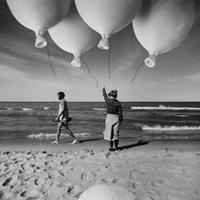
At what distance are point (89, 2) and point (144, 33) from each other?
0.41 m

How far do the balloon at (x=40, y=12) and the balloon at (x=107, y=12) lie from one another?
105 millimetres

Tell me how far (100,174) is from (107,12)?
171 centimetres

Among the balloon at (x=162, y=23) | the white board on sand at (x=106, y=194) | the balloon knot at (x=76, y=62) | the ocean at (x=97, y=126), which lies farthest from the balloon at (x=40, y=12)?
the ocean at (x=97, y=126)

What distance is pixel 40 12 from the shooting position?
4.03 ft

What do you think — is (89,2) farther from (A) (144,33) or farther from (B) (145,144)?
(B) (145,144)

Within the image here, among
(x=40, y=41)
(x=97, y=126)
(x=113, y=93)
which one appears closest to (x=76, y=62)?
(x=40, y=41)

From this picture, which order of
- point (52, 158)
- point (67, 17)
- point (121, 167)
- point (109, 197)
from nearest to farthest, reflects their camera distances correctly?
point (109, 197) < point (67, 17) < point (121, 167) < point (52, 158)

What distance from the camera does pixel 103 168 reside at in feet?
8.59

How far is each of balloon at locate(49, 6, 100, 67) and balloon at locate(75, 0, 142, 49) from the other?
16 cm

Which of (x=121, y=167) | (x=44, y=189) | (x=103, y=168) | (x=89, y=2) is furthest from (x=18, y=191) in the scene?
(x=89, y=2)

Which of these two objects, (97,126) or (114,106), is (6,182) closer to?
(114,106)

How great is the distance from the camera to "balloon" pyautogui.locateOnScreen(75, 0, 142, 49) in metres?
1.19

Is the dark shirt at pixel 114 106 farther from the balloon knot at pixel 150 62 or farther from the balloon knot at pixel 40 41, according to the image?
the balloon knot at pixel 40 41

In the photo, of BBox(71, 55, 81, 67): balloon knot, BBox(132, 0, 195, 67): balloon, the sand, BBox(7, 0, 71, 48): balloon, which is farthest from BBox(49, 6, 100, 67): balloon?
the sand
